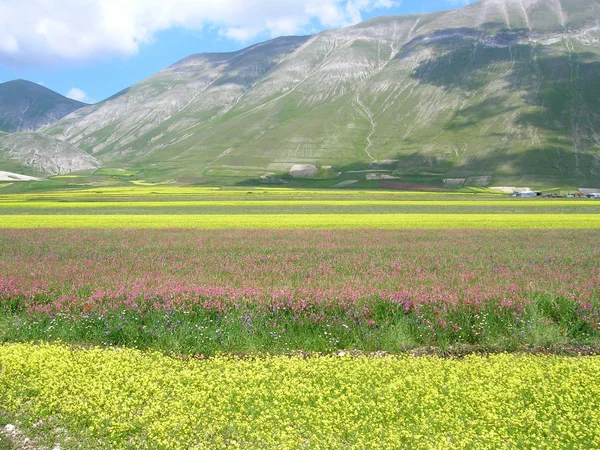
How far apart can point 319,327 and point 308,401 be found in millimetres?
5181

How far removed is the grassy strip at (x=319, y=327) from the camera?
12406mm

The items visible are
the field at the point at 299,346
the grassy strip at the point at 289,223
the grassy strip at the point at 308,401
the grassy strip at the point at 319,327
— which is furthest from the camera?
the grassy strip at the point at 289,223

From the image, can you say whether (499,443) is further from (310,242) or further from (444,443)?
(310,242)

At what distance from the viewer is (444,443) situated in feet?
22.0

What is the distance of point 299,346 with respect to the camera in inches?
487

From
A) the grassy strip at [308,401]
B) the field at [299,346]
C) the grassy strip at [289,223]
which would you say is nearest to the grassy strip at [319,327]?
the field at [299,346]

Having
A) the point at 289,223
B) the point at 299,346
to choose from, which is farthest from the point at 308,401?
the point at 289,223

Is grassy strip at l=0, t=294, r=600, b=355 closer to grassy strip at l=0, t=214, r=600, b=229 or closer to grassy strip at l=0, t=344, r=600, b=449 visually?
grassy strip at l=0, t=344, r=600, b=449

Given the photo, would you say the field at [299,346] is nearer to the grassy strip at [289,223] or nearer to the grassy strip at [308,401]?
the grassy strip at [308,401]

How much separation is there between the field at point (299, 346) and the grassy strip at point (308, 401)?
3cm

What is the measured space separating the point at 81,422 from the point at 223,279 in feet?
30.8

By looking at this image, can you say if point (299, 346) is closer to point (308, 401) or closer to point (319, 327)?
point (319, 327)

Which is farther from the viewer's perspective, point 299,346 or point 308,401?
point 299,346

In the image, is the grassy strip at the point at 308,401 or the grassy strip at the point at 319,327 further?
the grassy strip at the point at 319,327
